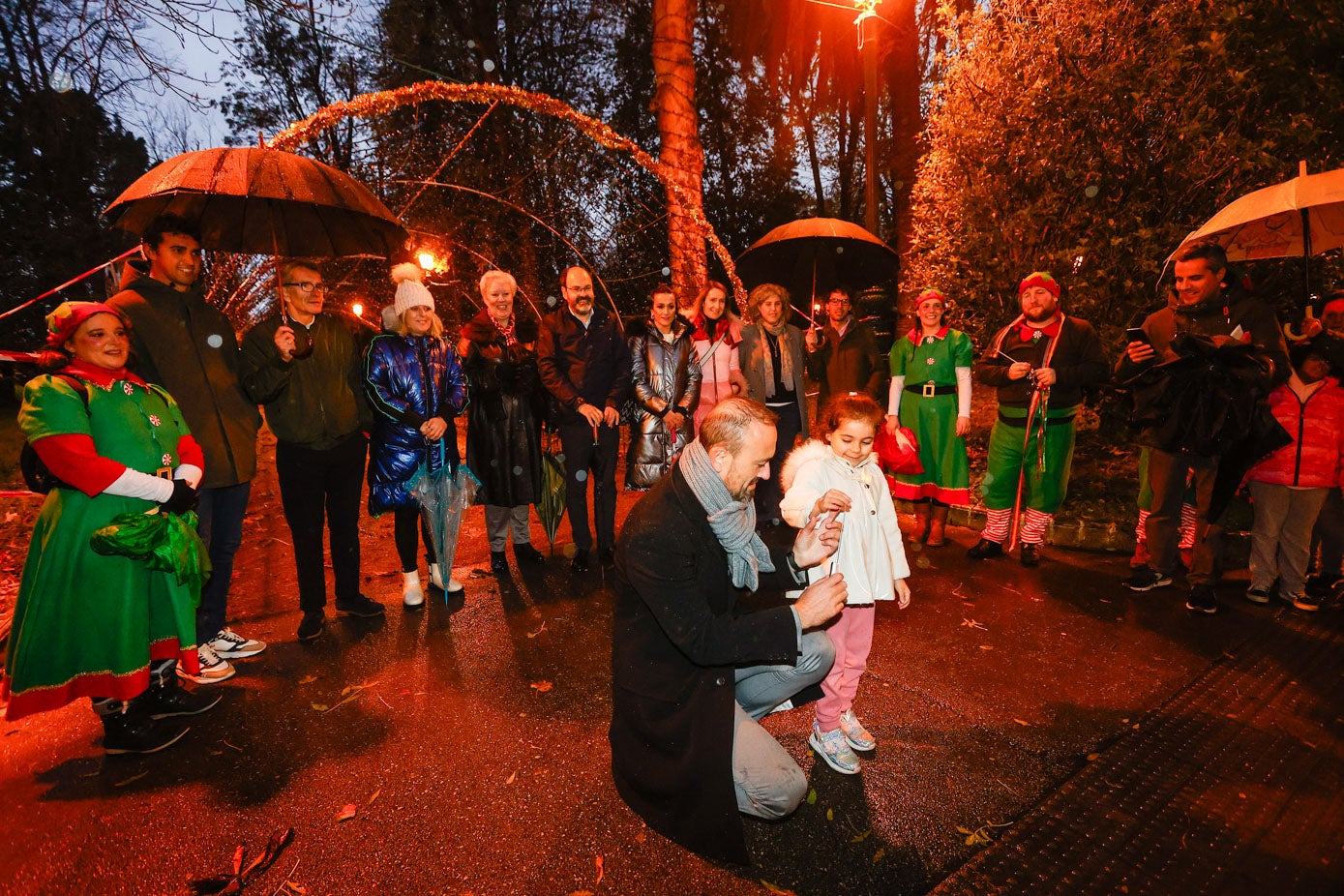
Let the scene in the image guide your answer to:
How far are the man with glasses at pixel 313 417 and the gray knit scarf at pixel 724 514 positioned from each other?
2.66m

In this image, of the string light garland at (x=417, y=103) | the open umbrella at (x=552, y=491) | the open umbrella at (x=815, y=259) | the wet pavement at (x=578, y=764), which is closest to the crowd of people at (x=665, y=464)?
the open umbrella at (x=552, y=491)

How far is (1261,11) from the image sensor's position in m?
6.99

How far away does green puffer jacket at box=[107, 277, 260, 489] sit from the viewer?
3.44 metres

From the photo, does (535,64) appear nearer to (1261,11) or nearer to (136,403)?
(1261,11)

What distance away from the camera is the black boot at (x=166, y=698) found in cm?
325

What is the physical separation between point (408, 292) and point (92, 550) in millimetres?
2286

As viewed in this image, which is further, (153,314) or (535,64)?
(535,64)

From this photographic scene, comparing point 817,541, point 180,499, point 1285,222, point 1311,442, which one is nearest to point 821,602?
point 817,541

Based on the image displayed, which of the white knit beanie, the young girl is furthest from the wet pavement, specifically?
the white knit beanie

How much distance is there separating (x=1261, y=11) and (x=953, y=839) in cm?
920

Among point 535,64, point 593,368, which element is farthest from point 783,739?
point 535,64

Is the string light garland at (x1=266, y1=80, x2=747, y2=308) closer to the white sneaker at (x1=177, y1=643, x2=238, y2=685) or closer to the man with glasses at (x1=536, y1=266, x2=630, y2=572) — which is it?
the man with glasses at (x1=536, y1=266, x2=630, y2=572)

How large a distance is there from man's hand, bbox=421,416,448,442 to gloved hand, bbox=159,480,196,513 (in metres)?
1.42

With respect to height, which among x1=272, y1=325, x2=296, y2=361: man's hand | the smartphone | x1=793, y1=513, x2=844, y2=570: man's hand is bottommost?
x1=793, y1=513, x2=844, y2=570: man's hand
